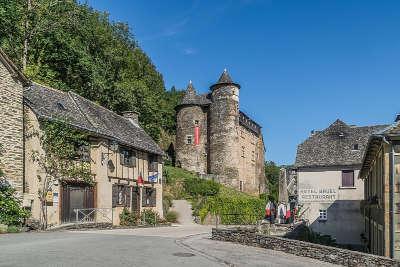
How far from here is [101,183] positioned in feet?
91.0

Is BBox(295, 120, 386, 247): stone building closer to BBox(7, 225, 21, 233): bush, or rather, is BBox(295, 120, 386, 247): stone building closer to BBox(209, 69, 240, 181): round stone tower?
BBox(7, 225, 21, 233): bush

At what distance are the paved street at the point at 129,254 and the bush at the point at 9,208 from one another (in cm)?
406

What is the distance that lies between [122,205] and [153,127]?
59.0 ft

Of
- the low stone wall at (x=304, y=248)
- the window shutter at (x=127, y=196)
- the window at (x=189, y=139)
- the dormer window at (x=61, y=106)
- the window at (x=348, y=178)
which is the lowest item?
the low stone wall at (x=304, y=248)

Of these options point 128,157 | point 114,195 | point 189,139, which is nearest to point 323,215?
point 128,157

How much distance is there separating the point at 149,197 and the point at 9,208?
15.7 metres

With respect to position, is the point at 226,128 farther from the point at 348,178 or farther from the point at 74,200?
the point at 74,200

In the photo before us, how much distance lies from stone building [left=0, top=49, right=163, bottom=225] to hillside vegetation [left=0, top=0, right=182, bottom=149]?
764 cm

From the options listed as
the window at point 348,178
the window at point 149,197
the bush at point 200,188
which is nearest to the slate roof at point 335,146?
the window at point 348,178

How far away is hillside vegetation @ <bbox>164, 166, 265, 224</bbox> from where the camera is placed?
130 feet

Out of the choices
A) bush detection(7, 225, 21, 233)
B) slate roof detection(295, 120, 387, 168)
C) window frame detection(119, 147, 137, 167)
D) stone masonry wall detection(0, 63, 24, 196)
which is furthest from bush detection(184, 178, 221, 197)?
bush detection(7, 225, 21, 233)

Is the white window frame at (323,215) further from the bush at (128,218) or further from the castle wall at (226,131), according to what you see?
the castle wall at (226,131)

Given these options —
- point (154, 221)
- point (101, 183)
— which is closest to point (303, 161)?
point (154, 221)

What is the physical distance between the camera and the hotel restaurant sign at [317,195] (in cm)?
3191
